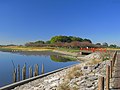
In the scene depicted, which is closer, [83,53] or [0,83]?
[0,83]

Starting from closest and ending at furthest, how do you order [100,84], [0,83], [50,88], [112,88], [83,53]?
[100,84] → [112,88] → [50,88] → [0,83] → [83,53]

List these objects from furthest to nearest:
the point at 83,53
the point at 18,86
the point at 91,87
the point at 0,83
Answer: the point at 83,53 < the point at 0,83 < the point at 18,86 < the point at 91,87

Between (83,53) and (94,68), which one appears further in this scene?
(83,53)

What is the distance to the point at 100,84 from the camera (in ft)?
32.6

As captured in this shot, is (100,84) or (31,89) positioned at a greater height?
(100,84)

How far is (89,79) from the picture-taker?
61.3 ft

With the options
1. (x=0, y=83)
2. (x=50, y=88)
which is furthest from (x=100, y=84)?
(x=0, y=83)

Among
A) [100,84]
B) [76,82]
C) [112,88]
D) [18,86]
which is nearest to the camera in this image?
[100,84]

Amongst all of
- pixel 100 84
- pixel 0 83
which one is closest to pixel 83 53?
pixel 0 83

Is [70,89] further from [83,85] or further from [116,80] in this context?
[116,80]

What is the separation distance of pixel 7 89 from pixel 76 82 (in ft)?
24.7

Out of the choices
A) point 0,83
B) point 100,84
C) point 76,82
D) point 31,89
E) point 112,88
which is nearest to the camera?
point 100,84

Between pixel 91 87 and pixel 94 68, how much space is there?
32.7 feet

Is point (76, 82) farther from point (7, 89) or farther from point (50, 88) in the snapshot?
point (7, 89)
